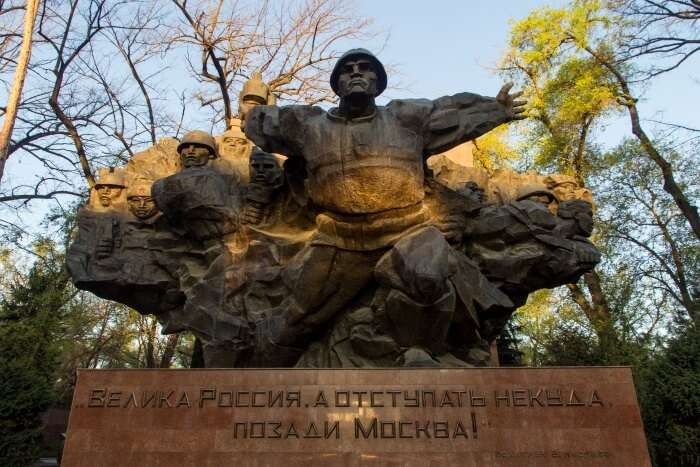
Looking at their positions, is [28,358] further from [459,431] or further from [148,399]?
[459,431]

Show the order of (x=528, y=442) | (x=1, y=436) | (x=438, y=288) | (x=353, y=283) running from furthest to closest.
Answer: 1. (x=1, y=436)
2. (x=353, y=283)
3. (x=438, y=288)
4. (x=528, y=442)

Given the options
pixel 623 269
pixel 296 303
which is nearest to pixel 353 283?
pixel 296 303

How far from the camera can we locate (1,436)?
→ 9.87 metres

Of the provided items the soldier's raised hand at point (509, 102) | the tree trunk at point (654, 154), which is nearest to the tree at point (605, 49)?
the tree trunk at point (654, 154)

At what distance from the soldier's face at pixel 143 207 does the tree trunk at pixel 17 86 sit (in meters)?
5.64

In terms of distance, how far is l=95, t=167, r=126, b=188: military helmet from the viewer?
28.7 ft

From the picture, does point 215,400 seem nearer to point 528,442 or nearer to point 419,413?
point 419,413

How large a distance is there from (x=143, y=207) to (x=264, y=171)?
1.91 metres

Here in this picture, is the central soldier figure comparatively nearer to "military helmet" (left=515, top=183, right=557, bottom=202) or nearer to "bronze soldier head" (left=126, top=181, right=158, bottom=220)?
"military helmet" (left=515, top=183, right=557, bottom=202)

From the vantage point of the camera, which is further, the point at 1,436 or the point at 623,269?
the point at 623,269

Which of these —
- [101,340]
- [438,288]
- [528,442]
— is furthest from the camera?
[101,340]

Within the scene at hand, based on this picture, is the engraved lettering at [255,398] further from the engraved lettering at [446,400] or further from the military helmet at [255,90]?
the military helmet at [255,90]

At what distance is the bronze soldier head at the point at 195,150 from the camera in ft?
27.8

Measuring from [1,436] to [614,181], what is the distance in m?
18.0
